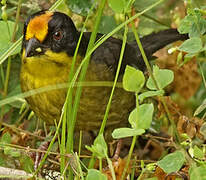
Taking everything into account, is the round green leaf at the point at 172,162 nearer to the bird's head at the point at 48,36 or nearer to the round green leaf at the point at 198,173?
the round green leaf at the point at 198,173

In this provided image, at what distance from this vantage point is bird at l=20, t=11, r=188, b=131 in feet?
9.45

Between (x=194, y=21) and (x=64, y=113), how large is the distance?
29.6 inches

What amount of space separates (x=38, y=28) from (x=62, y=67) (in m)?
0.33

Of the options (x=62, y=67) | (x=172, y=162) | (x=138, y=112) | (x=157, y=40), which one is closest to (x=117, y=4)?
(x=138, y=112)

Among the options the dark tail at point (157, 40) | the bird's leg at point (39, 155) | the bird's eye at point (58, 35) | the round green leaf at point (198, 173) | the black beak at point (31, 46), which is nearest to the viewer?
the round green leaf at point (198, 173)

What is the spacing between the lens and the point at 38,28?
2846 millimetres

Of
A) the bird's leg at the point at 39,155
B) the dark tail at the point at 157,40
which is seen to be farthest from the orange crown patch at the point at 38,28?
the dark tail at the point at 157,40

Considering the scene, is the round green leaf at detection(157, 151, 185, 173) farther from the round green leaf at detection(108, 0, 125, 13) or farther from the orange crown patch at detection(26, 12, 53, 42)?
the orange crown patch at detection(26, 12, 53, 42)

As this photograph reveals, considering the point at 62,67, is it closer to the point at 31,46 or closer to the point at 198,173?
the point at 31,46

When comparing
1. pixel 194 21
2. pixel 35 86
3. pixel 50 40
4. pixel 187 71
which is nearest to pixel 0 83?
pixel 35 86

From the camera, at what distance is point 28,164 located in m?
2.70

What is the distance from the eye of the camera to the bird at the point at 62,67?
2.88 metres

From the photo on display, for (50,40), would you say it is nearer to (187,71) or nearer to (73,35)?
(73,35)

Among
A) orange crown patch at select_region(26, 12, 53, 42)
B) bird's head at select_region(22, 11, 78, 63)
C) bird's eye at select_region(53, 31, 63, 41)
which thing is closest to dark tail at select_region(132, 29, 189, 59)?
bird's head at select_region(22, 11, 78, 63)
